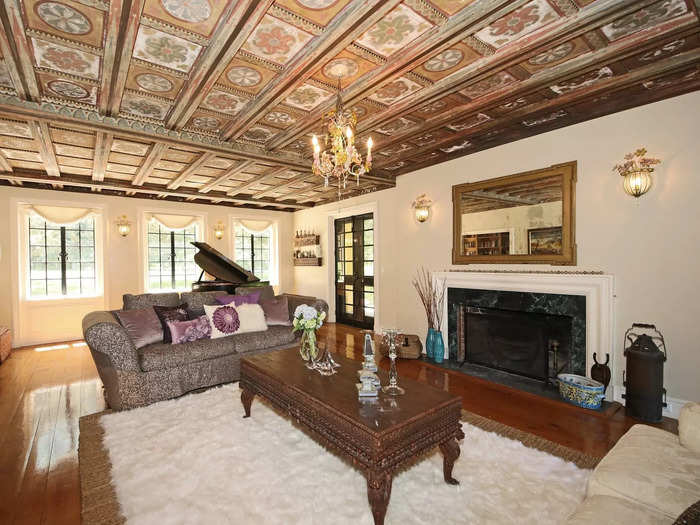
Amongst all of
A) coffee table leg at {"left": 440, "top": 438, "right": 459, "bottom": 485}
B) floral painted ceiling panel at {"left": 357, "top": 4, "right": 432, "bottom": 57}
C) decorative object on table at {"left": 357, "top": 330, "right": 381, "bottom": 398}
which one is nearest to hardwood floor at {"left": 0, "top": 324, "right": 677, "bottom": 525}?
coffee table leg at {"left": 440, "top": 438, "right": 459, "bottom": 485}

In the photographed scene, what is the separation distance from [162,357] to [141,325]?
50cm

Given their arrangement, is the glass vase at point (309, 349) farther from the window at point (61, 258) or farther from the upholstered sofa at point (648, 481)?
the window at point (61, 258)

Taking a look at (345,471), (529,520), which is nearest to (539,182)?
(529,520)

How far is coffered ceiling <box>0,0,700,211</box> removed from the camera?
2023mm

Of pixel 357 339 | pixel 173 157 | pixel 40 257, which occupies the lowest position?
pixel 357 339

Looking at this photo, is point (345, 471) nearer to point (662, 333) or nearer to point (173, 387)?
point (173, 387)

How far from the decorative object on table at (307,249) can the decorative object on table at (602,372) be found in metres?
5.64

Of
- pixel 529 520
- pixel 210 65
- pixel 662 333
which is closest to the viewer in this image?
pixel 529 520

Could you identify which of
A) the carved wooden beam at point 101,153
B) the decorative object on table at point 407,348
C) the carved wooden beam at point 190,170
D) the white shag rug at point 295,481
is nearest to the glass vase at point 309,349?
the white shag rug at point 295,481

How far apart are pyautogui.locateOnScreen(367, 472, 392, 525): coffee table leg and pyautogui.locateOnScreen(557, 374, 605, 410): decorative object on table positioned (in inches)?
96.8

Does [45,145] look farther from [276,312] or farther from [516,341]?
[516,341]

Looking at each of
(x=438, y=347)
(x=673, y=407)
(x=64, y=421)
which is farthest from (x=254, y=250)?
(x=673, y=407)

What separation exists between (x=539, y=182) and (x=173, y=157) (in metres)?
4.73

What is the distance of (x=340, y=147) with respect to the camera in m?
2.64
